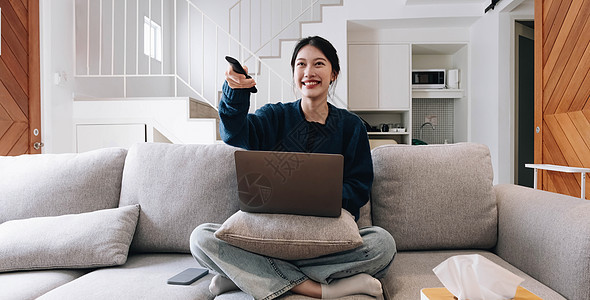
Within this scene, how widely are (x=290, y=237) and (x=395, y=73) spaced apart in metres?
4.26

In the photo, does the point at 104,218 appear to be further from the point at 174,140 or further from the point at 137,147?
the point at 174,140

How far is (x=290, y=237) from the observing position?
1.20 m

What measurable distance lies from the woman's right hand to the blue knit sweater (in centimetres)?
15

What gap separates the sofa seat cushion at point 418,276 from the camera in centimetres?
121

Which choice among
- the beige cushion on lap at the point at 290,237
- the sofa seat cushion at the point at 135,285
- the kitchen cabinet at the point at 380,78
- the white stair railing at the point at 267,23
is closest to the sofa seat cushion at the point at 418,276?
the beige cushion on lap at the point at 290,237

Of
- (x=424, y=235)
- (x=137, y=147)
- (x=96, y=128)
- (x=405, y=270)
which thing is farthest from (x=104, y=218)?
(x=96, y=128)

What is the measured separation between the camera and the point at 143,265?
146 centimetres

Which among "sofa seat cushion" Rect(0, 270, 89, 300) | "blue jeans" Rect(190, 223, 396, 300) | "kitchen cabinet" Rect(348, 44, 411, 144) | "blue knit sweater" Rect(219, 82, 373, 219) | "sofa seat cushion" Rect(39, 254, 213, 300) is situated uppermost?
"kitchen cabinet" Rect(348, 44, 411, 144)

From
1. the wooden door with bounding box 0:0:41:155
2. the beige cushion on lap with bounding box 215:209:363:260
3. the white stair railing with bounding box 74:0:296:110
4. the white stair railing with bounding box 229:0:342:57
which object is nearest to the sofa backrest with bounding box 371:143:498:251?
the beige cushion on lap with bounding box 215:209:363:260

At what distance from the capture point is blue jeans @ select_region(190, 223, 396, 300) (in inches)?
46.9

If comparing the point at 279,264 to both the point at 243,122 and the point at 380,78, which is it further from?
the point at 380,78

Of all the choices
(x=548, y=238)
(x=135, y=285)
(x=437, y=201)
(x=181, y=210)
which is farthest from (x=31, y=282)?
(x=548, y=238)

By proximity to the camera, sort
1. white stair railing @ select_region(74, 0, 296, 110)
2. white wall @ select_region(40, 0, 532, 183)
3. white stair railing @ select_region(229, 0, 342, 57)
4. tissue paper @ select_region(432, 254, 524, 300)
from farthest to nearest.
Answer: white stair railing @ select_region(229, 0, 342, 57) → white stair railing @ select_region(74, 0, 296, 110) → white wall @ select_region(40, 0, 532, 183) → tissue paper @ select_region(432, 254, 524, 300)

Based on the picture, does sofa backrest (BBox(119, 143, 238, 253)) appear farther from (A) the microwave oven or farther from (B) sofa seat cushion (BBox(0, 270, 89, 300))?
(A) the microwave oven
